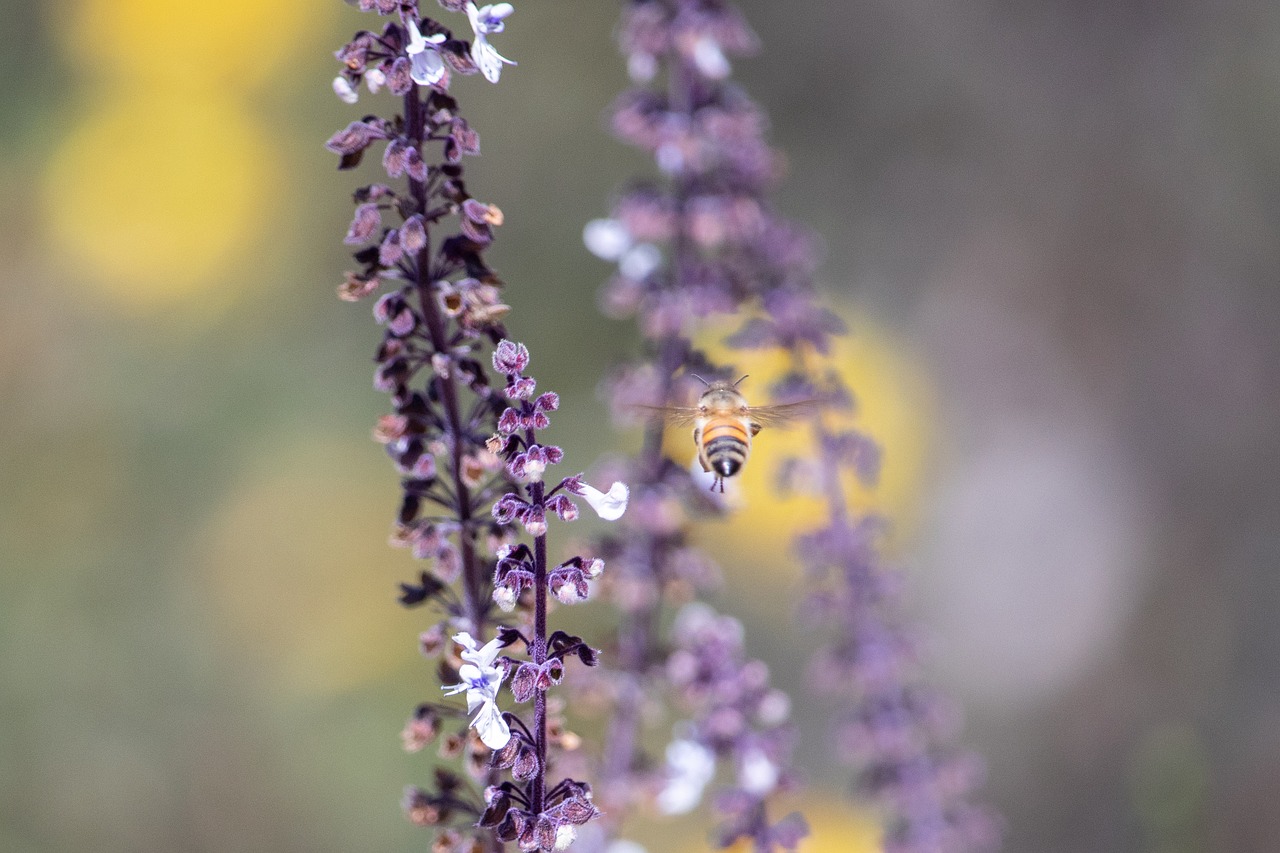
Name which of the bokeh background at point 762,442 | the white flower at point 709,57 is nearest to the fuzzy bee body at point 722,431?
the white flower at point 709,57

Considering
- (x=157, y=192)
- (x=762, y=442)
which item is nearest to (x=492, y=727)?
(x=762, y=442)

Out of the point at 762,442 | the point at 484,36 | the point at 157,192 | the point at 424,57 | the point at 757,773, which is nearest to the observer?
the point at 424,57

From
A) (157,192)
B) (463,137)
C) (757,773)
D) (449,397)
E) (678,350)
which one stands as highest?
(157,192)

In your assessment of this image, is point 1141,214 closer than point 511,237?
No

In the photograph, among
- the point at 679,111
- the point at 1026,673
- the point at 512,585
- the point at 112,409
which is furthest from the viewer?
the point at 1026,673

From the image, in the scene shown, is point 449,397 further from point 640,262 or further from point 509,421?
point 640,262

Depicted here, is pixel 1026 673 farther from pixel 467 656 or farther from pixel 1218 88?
pixel 467 656

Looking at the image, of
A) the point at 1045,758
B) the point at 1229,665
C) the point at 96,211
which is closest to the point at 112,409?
the point at 96,211
